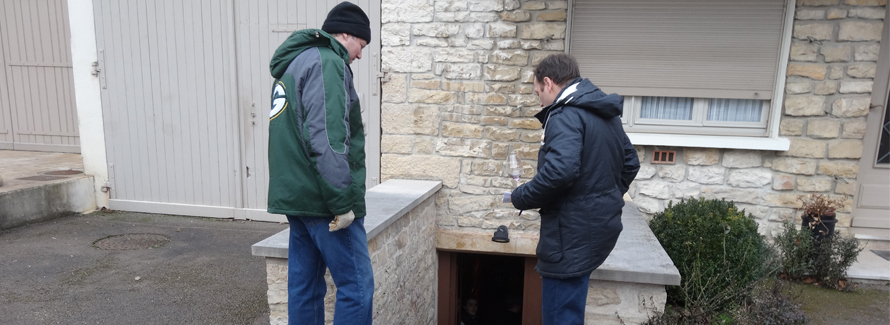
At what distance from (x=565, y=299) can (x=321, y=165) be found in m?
1.36

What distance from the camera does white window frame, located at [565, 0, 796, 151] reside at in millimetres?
4426

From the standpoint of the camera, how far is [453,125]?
4648 millimetres

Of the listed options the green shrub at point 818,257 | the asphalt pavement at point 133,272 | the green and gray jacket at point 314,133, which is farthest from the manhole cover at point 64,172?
the green shrub at point 818,257

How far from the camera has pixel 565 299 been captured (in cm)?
252

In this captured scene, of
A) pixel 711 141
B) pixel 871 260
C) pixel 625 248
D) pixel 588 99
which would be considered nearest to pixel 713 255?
pixel 625 248

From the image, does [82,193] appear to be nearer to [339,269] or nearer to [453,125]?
[453,125]

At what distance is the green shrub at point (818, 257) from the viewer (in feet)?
14.0

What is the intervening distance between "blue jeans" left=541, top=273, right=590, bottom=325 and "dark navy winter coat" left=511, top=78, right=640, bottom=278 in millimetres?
88

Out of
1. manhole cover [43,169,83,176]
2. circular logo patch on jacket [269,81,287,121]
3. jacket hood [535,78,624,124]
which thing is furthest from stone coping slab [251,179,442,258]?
manhole cover [43,169,83,176]

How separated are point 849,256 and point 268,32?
18.9 feet

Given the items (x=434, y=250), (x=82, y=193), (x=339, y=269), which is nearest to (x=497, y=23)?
(x=434, y=250)

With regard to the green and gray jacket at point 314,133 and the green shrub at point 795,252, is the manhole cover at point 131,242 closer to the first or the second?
the green and gray jacket at point 314,133

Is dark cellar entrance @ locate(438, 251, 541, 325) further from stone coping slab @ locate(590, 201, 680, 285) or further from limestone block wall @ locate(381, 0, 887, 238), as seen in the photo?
stone coping slab @ locate(590, 201, 680, 285)

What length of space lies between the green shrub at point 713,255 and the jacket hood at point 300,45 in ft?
9.30
